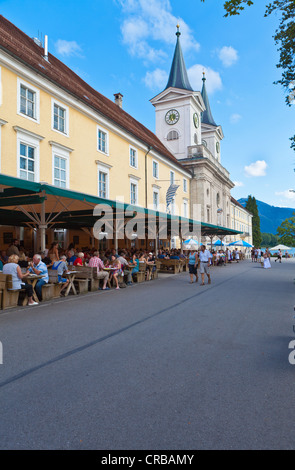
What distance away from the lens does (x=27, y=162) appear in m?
15.0

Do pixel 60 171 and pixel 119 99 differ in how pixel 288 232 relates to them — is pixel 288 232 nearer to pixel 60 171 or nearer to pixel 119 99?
pixel 60 171

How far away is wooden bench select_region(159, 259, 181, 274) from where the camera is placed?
19.6 meters

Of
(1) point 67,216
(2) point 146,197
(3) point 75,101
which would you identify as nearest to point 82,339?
(1) point 67,216

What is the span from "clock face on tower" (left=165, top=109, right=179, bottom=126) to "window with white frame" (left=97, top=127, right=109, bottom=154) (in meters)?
23.2

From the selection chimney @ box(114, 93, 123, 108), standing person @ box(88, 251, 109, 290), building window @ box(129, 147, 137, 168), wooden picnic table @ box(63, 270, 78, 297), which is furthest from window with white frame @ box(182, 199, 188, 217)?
wooden picnic table @ box(63, 270, 78, 297)

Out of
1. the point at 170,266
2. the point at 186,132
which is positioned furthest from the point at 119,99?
the point at 170,266

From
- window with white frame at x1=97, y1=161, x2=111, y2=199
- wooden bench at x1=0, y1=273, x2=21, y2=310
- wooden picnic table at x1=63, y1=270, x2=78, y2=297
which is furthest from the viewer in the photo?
window with white frame at x1=97, y1=161, x2=111, y2=199

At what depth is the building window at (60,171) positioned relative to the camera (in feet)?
55.1

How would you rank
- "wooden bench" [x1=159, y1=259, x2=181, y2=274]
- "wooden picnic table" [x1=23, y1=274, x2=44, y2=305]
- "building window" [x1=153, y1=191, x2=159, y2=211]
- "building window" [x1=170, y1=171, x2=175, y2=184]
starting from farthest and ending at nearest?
1. "building window" [x1=170, y1=171, x2=175, y2=184]
2. "building window" [x1=153, y1=191, x2=159, y2=211]
3. "wooden bench" [x1=159, y1=259, x2=181, y2=274]
4. "wooden picnic table" [x1=23, y1=274, x2=44, y2=305]

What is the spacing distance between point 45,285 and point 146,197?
19.0 m

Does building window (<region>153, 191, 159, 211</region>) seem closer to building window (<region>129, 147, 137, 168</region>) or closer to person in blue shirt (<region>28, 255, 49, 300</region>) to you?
building window (<region>129, 147, 137, 168</region>)

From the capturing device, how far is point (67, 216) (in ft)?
50.7

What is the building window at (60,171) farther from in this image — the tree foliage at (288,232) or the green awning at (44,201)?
the tree foliage at (288,232)

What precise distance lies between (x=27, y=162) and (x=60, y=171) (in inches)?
94.3
